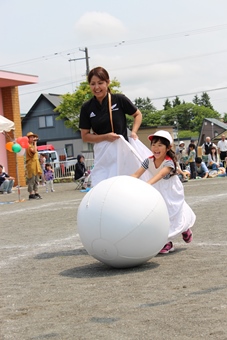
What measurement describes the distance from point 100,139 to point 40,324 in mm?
4056

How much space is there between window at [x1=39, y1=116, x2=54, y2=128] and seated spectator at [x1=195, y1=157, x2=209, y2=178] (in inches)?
2390

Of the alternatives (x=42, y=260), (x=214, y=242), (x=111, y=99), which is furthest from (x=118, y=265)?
(x=111, y=99)

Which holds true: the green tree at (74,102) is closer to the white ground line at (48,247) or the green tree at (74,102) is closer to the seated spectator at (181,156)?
the seated spectator at (181,156)

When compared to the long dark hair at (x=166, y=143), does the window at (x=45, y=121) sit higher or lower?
lower

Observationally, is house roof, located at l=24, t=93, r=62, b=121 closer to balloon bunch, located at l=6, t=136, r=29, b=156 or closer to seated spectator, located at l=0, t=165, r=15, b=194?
seated spectator, located at l=0, t=165, r=15, b=194

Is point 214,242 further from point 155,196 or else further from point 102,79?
point 102,79

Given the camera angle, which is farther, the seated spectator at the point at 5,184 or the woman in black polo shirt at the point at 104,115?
the seated spectator at the point at 5,184

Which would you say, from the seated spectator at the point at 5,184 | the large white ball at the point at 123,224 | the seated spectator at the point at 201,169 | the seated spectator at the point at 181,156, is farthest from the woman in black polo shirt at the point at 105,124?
the seated spectator at the point at 181,156

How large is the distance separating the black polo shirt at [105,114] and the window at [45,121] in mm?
80619

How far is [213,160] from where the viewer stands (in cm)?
3017

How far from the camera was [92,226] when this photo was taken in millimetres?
6859

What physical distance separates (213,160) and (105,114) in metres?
22.1

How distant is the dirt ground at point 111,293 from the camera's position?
4.43 meters

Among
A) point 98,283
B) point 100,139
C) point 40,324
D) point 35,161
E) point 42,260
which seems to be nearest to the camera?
point 40,324
